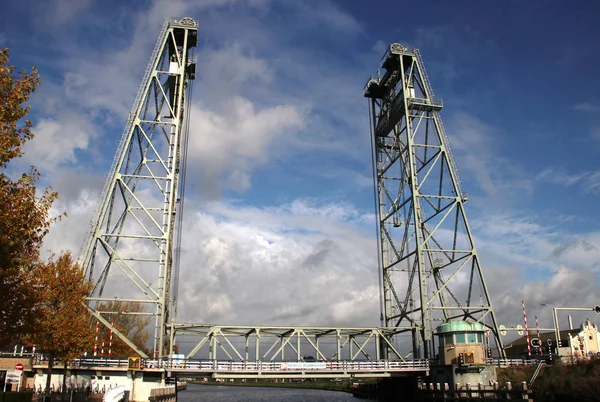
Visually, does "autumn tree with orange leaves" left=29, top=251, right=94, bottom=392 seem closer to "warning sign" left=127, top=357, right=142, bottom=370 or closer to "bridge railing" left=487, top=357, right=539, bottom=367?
"warning sign" left=127, top=357, right=142, bottom=370

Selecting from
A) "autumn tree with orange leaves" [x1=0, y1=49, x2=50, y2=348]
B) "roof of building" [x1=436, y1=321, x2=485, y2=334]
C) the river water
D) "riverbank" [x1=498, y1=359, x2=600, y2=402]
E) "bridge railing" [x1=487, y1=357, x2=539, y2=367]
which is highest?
"autumn tree with orange leaves" [x1=0, y1=49, x2=50, y2=348]

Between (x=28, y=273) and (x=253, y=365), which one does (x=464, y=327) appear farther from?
(x=28, y=273)

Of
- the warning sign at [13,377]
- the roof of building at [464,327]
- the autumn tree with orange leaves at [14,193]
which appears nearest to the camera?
the autumn tree with orange leaves at [14,193]

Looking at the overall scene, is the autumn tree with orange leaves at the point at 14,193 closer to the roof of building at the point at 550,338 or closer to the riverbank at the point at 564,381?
the riverbank at the point at 564,381

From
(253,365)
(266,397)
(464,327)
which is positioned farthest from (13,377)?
(266,397)

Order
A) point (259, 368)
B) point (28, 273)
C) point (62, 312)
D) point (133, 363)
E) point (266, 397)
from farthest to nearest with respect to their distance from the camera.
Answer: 1. point (266, 397)
2. point (259, 368)
3. point (133, 363)
4. point (62, 312)
5. point (28, 273)

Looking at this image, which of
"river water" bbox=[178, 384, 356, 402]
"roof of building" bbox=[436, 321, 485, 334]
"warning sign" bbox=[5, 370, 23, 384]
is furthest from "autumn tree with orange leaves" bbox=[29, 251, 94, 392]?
"river water" bbox=[178, 384, 356, 402]

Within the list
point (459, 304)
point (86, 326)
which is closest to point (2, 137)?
point (86, 326)

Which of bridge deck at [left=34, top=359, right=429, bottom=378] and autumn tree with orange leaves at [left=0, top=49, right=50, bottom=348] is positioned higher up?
autumn tree with orange leaves at [left=0, top=49, right=50, bottom=348]

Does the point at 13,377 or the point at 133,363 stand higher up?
the point at 133,363

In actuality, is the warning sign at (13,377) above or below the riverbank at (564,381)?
above

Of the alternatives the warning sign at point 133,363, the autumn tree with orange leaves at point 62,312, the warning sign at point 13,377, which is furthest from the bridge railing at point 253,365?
the warning sign at point 13,377

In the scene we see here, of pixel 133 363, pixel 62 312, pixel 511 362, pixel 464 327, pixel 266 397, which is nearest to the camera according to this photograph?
pixel 62 312

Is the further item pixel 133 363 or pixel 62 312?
pixel 133 363
